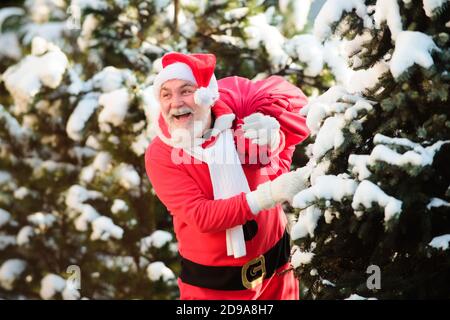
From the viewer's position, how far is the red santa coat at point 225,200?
2844mm

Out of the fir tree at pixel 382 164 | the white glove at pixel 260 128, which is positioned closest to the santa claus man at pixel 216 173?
the white glove at pixel 260 128

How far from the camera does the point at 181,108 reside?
9.62 ft

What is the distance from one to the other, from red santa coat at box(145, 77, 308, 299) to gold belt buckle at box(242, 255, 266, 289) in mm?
19

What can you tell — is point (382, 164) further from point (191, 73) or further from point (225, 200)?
point (191, 73)

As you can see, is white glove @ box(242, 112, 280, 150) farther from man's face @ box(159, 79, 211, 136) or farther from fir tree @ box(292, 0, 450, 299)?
fir tree @ box(292, 0, 450, 299)

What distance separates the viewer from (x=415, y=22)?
7.35 feet

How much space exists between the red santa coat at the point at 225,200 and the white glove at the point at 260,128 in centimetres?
8

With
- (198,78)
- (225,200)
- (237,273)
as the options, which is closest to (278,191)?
(225,200)

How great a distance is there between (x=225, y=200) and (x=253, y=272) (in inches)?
14.1

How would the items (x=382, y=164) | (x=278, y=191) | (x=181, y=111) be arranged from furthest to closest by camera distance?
(x=181, y=111) → (x=278, y=191) → (x=382, y=164)

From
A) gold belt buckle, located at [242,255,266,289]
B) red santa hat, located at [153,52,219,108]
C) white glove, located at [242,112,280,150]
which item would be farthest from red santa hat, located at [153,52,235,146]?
gold belt buckle, located at [242,255,266,289]

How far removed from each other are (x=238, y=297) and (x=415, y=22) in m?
1.30
